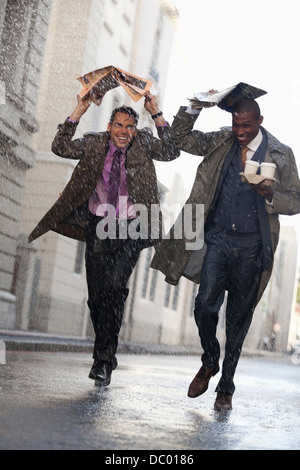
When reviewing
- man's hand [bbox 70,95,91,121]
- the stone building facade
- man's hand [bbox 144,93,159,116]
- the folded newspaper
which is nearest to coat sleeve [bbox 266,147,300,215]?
the folded newspaper

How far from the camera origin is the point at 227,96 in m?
5.55

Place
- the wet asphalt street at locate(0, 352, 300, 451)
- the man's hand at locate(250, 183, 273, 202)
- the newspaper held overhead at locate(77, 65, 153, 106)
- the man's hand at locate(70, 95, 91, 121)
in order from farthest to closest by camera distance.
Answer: the man's hand at locate(70, 95, 91, 121), the newspaper held overhead at locate(77, 65, 153, 106), the man's hand at locate(250, 183, 273, 202), the wet asphalt street at locate(0, 352, 300, 451)

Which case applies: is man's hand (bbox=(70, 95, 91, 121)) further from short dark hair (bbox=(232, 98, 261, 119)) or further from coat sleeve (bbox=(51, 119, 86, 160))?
short dark hair (bbox=(232, 98, 261, 119))

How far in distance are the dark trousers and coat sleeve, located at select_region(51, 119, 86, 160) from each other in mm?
1099

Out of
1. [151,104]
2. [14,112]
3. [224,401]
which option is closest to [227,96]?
[151,104]

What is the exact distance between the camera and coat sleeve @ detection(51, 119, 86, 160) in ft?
19.5

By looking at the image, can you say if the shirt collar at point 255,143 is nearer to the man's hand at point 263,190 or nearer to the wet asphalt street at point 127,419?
the man's hand at point 263,190

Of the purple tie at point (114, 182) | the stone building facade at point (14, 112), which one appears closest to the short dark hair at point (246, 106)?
the purple tie at point (114, 182)

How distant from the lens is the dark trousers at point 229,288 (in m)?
5.57

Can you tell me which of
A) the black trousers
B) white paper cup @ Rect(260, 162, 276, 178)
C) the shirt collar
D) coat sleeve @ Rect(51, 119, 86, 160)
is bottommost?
the black trousers

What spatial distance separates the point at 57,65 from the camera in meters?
21.1

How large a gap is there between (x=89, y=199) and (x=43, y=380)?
158cm

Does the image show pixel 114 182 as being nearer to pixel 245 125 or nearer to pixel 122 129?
pixel 122 129

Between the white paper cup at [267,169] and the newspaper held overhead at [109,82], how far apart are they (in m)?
1.05
